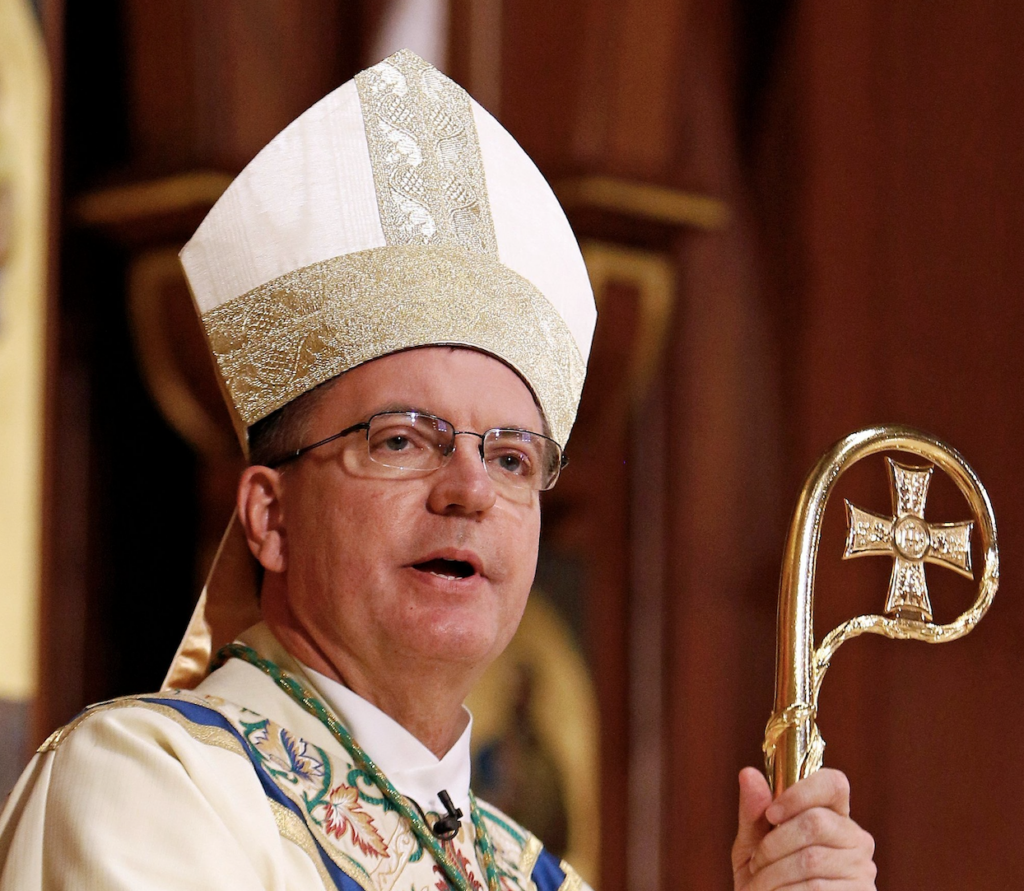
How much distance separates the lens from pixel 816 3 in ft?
12.9

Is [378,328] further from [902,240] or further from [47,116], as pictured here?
[902,240]

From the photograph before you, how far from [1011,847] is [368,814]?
2.07 m

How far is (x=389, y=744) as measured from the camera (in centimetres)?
195

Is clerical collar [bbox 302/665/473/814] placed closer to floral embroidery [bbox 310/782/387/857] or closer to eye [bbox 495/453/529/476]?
floral embroidery [bbox 310/782/387/857]

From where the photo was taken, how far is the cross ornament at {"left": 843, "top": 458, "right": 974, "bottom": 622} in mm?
1969

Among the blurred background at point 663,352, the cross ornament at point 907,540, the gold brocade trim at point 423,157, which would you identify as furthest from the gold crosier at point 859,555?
the blurred background at point 663,352

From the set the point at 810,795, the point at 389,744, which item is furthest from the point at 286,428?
the point at 810,795

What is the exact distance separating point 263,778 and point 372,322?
1.91ft

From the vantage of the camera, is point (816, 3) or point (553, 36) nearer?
point (553, 36)

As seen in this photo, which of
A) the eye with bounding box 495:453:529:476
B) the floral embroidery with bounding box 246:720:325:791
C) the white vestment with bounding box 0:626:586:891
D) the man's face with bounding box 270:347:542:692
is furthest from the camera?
the eye with bounding box 495:453:529:476

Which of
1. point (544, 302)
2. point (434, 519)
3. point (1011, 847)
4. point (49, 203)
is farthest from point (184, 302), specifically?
point (1011, 847)

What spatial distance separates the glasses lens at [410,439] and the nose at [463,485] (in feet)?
0.05

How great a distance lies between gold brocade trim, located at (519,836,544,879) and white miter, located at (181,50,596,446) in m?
0.56

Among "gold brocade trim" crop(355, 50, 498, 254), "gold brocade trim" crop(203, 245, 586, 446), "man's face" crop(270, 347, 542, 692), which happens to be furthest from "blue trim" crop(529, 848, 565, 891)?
"gold brocade trim" crop(355, 50, 498, 254)
